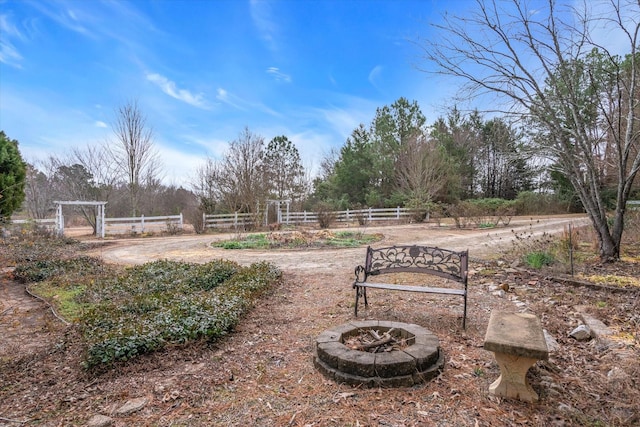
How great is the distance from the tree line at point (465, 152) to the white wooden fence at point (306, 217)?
0.75 m

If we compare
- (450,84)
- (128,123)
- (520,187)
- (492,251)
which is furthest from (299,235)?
(520,187)

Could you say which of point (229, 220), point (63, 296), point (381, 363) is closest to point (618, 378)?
point (381, 363)

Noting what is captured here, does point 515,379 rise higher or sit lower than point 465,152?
lower

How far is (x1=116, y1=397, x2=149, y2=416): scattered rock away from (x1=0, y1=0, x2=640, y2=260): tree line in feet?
22.4

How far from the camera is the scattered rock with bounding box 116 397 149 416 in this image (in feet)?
7.98

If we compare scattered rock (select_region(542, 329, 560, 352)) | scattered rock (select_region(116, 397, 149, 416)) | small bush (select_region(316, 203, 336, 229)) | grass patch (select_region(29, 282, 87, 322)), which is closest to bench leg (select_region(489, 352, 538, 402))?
scattered rock (select_region(542, 329, 560, 352))

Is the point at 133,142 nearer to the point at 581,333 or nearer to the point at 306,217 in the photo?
the point at 306,217

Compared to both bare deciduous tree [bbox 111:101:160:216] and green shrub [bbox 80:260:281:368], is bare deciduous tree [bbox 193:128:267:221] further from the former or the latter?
green shrub [bbox 80:260:281:368]

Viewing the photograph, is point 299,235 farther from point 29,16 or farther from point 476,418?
point 476,418

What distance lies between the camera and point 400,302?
485cm

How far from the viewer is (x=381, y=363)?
8.50 ft

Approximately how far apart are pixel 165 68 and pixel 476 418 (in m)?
10.8

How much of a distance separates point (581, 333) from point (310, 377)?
2.75m

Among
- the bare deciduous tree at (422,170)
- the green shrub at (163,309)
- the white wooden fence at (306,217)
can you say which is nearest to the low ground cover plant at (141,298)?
the green shrub at (163,309)
